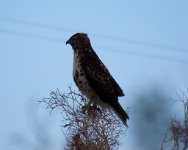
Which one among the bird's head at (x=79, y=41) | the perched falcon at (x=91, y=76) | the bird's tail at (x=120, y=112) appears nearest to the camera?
the bird's tail at (x=120, y=112)

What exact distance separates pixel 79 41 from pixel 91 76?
66 cm

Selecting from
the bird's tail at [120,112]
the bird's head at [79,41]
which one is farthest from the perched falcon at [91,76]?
the bird's tail at [120,112]

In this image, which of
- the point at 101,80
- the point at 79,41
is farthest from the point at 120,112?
the point at 79,41

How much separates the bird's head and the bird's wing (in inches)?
8.8

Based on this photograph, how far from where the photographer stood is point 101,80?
9.37 meters

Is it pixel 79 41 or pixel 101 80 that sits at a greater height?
pixel 79 41

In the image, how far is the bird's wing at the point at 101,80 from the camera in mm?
9148

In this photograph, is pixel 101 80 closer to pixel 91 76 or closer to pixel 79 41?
pixel 91 76

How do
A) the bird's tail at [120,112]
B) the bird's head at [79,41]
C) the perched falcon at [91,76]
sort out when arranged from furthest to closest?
the bird's head at [79,41] < the perched falcon at [91,76] < the bird's tail at [120,112]

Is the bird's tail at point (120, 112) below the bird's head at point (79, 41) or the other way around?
below

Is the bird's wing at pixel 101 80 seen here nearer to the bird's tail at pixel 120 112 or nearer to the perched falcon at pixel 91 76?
the perched falcon at pixel 91 76

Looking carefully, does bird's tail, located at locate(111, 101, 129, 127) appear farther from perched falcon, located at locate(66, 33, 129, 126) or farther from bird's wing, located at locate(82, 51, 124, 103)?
bird's wing, located at locate(82, 51, 124, 103)

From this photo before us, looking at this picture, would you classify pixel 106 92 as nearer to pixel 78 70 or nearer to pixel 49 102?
pixel 78 70

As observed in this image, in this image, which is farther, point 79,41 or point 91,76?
point 79,41
